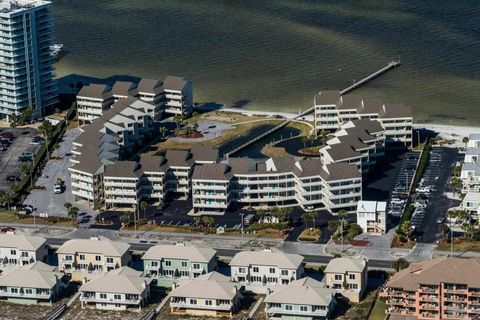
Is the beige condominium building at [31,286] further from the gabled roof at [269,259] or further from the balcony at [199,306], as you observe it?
the gabled roof at [269,259]

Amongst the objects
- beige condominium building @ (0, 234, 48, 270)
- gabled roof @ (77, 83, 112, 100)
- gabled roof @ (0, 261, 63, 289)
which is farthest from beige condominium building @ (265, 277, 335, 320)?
gabled roof @ (77, 83, 112, 100)

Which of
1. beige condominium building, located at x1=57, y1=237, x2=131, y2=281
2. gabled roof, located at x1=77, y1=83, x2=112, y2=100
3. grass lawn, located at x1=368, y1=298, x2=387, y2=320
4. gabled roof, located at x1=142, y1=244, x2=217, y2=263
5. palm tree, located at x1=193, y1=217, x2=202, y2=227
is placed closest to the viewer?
grass lawn, located at x1=368, y1=298, x2=387, y2=320

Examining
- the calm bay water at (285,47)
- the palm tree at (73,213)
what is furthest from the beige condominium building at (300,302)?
the calm bay water at (285,47)

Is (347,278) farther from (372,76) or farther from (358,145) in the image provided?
(372,76)

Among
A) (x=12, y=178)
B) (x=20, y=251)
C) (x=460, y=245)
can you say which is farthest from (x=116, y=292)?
(x=12, y=178)

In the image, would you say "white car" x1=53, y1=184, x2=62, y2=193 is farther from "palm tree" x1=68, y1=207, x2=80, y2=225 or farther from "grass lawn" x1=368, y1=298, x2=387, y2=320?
"grass lawn" x1=368, y1=298, x2=387, y2=320
